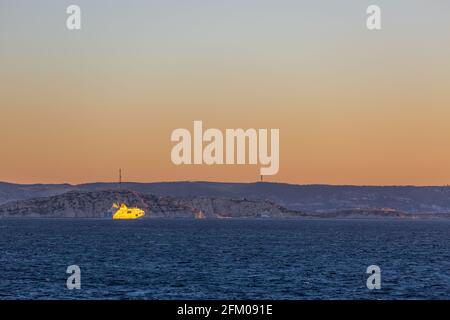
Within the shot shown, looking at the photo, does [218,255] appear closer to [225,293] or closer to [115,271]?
[115,271]

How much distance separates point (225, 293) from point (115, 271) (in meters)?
23.6

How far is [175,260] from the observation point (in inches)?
4149

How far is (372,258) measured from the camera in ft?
381

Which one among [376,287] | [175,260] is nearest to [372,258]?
[175,260]

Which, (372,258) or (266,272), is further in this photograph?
(372,258)

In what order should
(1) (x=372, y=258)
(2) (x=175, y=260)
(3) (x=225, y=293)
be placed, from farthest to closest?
(1) (x=372, y=258)
(2) (x=175, y=260)
(3) (x=225, y=293)
